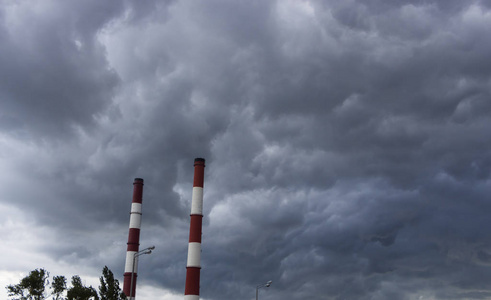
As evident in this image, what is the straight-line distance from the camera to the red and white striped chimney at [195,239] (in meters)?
51.7

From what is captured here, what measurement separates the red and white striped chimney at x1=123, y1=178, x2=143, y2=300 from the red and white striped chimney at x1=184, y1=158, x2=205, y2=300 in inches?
456

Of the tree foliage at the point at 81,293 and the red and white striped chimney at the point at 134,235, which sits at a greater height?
the red and white striped chimney at the point at 134,235

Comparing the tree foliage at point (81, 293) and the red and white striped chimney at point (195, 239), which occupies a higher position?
the red and white striped chimney at point (195, 239)

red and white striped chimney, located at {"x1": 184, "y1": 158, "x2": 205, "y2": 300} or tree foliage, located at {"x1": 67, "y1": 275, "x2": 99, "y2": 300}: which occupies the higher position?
red and white striped chimney, located at {"x1": 184, "y1": 158, "x2": 205, "y2": 300}

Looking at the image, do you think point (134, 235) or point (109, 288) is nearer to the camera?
point (109, 288)

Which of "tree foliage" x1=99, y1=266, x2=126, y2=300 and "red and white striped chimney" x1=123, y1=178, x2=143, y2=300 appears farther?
"red and white striped chimney" x1=123, y1=178, x2=143, y2=300

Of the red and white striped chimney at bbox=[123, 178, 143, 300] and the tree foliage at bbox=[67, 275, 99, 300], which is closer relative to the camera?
the tree foliage at bbox=[67, 275, 99, 300]

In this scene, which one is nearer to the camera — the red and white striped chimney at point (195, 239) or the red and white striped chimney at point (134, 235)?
the red and white striped chimney at point (195, 239)

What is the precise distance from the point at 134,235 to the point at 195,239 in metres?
13.4

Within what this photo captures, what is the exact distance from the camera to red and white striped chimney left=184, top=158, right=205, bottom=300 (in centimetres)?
5169

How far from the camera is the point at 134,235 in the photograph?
207 feet

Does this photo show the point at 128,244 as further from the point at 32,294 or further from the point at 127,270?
the point at 32,294

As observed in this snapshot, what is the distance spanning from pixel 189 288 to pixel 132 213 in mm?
16974

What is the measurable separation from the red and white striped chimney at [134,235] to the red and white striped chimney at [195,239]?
1159 cm
